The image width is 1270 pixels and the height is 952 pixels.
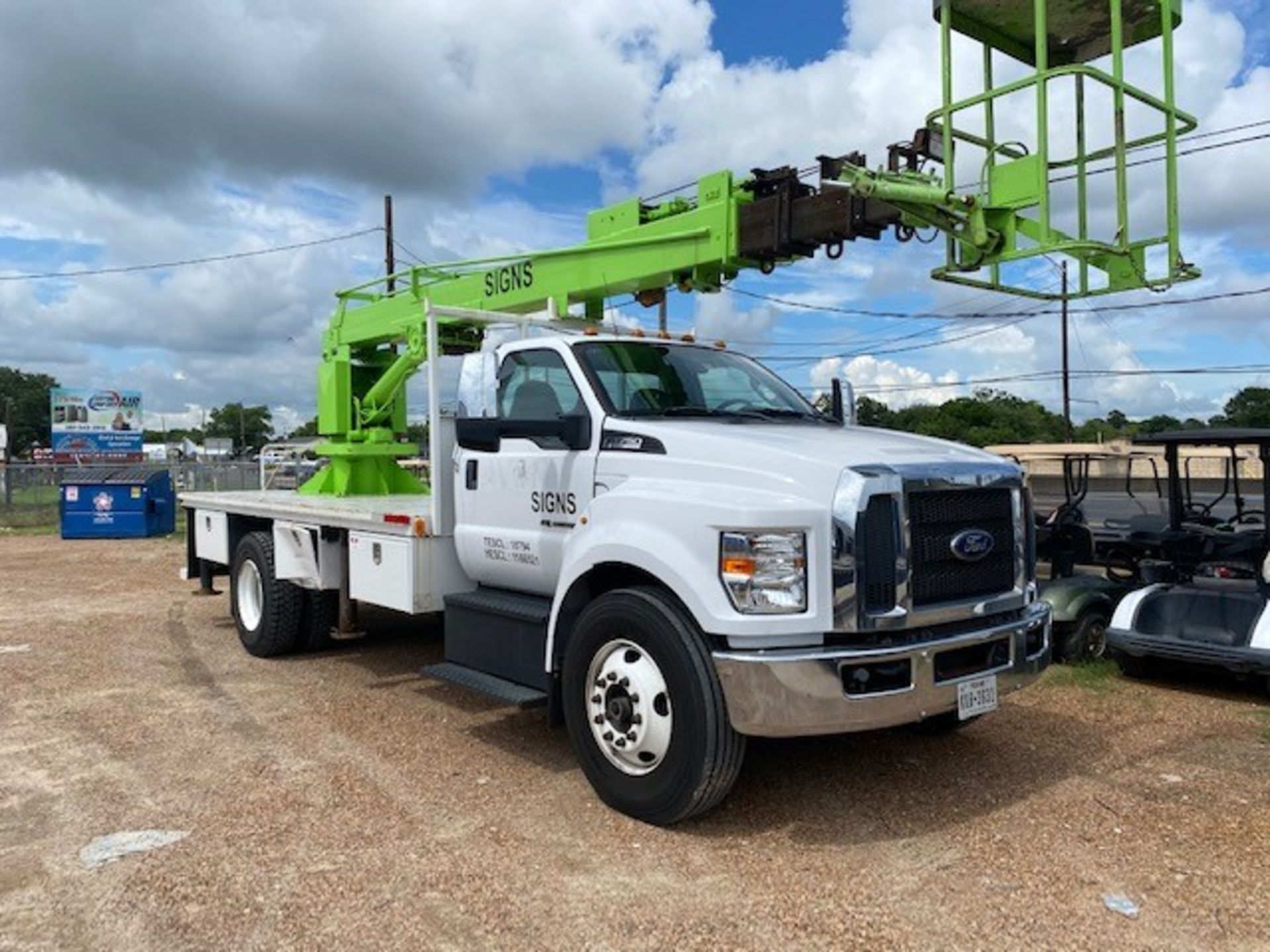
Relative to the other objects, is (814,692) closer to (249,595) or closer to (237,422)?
(249,595)

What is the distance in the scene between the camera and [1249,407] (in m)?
35.9

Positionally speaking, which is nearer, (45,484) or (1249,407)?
(45,484)

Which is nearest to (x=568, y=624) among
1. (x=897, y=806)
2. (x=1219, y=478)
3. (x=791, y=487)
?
(x=791, y=487)

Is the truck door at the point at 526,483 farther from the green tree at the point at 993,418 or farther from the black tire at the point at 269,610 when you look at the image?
the green tree at the point at 993,418

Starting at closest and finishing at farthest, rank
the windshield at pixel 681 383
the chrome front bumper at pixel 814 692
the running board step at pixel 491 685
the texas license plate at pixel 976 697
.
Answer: the chrome front bumper at pixel 814 692
the texas license plate at pixel 976 697
the running board step at pixel 491 685
the windshield at pixel 681 383

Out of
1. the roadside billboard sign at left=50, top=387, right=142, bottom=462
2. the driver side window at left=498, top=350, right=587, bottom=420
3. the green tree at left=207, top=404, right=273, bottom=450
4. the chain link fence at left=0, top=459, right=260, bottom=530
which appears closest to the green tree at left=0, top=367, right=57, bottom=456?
the green tree at left=207, top=404, right=273, bottom=450

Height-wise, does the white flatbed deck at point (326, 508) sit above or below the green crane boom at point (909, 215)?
below

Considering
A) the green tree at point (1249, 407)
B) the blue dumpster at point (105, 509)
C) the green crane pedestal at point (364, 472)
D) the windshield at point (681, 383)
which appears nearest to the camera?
the windshield at point (681, 383)

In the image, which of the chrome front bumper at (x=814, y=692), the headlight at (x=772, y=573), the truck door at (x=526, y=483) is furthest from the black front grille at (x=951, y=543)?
the truck door at (x=526, y=483)

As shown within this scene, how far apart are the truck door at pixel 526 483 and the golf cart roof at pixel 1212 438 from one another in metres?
4.98

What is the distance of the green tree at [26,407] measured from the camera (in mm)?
125000

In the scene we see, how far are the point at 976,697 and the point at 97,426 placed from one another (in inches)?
2051

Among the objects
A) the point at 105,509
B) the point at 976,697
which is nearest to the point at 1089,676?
the point at 976,697

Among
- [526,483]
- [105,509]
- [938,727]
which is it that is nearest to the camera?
[526,483]
